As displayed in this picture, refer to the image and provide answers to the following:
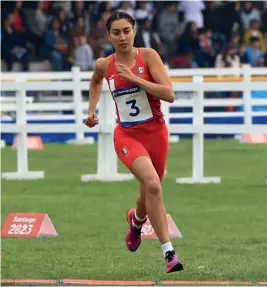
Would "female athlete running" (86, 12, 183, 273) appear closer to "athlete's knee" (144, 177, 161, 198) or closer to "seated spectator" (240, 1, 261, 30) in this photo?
"athlete's knee" (144, 177, 161, 198)

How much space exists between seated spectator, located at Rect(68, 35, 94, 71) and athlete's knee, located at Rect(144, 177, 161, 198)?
18887 mm

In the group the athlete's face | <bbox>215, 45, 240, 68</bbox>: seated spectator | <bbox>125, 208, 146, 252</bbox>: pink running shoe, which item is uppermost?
the athlete's face

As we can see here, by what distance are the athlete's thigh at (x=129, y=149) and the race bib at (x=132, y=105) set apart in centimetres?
14

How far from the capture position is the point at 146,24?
2856 cm

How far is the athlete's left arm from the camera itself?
30.7 feet

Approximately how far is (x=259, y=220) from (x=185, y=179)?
3.80m

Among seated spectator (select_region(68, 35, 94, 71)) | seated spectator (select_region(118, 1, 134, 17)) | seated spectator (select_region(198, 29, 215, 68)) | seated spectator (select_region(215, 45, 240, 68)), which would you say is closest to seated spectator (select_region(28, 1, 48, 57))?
seated spectator (select_region(68, 35, 94, 71))

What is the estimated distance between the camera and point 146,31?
2809 centimetres

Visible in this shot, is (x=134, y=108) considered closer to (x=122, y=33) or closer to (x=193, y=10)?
(x=122, y=33)

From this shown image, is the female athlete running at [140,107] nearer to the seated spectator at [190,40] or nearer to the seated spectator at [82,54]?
the seated spectator at [82,54]

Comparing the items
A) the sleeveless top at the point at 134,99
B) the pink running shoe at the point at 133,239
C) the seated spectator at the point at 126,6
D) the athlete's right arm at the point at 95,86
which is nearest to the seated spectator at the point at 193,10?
Answer: the seated spectator at the point at 126,6

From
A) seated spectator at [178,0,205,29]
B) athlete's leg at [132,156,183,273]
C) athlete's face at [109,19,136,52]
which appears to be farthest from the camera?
seated spectator at [178,0,205,29]

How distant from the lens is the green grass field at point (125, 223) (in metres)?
9.72

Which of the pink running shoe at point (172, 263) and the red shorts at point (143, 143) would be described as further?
the red shorts at point (143, 143)
